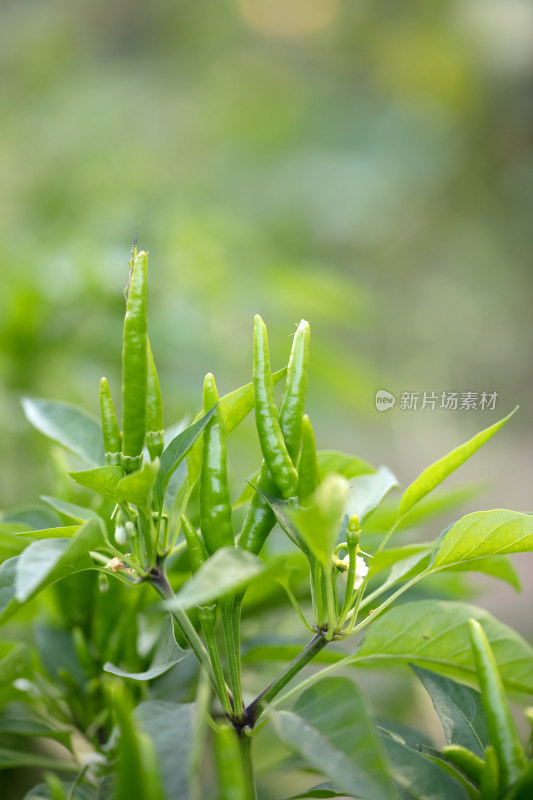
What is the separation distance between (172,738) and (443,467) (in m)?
0.21

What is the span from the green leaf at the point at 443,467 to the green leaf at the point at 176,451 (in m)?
0.13

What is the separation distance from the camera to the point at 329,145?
2.95m

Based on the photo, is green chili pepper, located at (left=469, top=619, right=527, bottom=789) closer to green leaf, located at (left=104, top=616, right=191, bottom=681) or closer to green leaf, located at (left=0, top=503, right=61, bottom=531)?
green leaf, located at (left=104, top=616, right=191, bottom=681)

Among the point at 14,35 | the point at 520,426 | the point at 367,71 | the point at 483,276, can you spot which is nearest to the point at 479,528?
the point at 520,426

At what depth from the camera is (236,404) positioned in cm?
45

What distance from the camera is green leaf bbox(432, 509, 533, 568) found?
0.40 m

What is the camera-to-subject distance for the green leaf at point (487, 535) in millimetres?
398

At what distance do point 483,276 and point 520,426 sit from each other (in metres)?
0.66

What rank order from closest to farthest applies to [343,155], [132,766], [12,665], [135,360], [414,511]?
[132,766] < [135,360] < [12,665] < [414,511] < [343,155]

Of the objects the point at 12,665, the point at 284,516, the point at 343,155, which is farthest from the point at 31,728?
the point at 343,155

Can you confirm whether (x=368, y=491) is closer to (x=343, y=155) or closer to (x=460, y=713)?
(x=460, y=713)

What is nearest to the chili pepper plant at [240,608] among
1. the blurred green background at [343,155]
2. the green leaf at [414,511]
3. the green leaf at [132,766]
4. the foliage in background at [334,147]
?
the green leaf at [132,766]

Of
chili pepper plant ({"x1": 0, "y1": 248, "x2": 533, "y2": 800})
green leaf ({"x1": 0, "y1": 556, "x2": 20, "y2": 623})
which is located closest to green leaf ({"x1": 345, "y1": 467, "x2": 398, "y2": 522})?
chili pepper plant ({"x1": 0, "y1": 248, "x2": 533, "y2": 800})

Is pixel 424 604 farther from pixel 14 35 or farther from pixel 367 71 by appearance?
pixel 14 35
